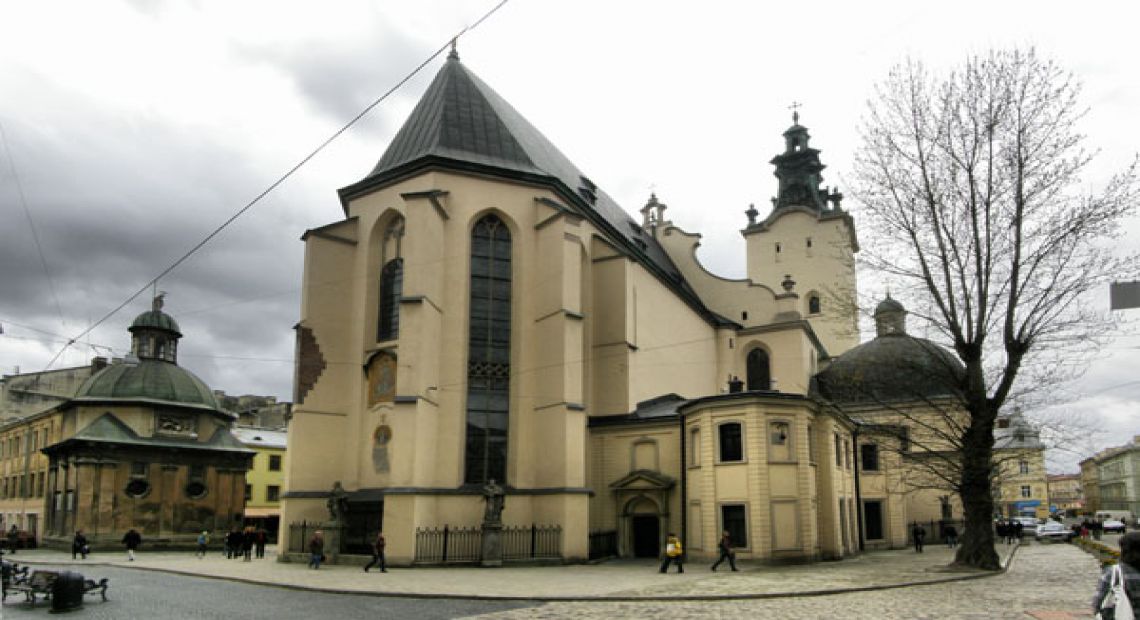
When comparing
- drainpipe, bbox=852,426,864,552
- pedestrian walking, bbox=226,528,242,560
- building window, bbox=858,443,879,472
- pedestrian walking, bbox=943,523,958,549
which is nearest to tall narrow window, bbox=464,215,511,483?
pedestrian walking, bbox=226,528,242,560

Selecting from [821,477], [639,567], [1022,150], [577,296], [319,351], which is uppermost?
[1022,150]

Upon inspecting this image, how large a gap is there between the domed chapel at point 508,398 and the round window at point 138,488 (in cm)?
1912

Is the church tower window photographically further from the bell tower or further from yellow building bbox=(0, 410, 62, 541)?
the bell tower

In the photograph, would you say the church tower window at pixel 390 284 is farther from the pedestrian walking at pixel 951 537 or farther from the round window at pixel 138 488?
the pedestrian walking at pixel 951 537

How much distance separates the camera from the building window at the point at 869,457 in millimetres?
37938

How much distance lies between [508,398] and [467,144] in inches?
360

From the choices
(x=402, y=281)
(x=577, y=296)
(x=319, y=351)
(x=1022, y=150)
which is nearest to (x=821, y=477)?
(x=577, y=296)

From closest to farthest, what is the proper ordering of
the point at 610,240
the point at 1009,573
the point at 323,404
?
the point at 1009,573 < the point at 323,404 < the point at 610,240

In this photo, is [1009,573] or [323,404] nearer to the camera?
[1009,573]

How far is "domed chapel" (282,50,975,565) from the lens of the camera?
25.7 metres

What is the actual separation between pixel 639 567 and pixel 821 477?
8.15 meters

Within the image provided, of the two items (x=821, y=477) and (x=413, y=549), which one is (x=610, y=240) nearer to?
(x=821, y=477)

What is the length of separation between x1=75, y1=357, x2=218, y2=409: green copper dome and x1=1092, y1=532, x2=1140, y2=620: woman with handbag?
4399 centimetres

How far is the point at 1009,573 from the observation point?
21.8 m
